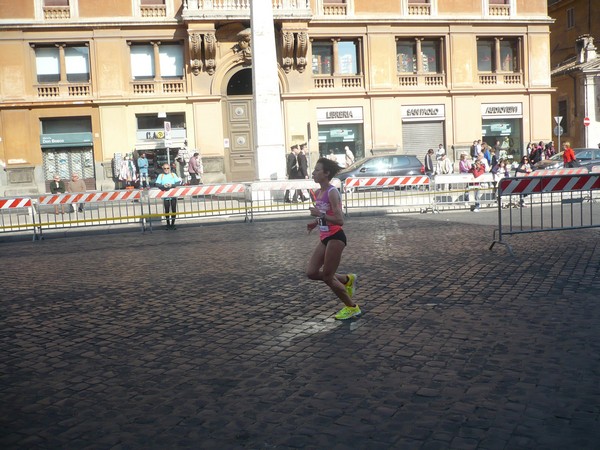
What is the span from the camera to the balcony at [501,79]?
40.0 m

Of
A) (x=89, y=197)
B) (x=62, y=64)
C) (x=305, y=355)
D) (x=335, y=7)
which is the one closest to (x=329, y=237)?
(x=305, y=355)

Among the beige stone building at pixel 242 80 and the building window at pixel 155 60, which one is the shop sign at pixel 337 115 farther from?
the building window at pixel 155 60

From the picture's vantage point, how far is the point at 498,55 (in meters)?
39.9

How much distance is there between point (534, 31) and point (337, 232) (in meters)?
36.4

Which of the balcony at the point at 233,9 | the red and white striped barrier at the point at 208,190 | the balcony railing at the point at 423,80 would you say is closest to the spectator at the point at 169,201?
the red and white striped barrier at the point at 208,190

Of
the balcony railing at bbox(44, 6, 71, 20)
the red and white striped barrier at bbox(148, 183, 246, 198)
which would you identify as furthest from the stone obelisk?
the balcony railing at bbox(44, 6, 71, 20)

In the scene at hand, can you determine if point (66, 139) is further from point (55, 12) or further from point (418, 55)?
point (418, 55)

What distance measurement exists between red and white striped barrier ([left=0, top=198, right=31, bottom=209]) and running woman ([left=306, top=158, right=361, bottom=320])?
13.2 metres

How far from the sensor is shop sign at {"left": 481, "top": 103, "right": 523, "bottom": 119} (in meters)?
39.8

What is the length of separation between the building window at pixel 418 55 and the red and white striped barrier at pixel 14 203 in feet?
79.8

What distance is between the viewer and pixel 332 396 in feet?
17.5

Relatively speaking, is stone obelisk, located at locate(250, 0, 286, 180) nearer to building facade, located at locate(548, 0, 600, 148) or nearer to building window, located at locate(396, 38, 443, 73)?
building window, located at locate(396, 38, 443, 73)

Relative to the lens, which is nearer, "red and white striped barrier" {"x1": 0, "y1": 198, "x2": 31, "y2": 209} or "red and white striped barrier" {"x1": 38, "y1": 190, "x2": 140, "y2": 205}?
"red and white striped barrier" {"x1": 0, "y1": 198, "x2": 31, "y2": 209}

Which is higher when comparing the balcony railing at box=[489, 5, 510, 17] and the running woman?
the balcony railing at box=[489, 5, 510, 17]
